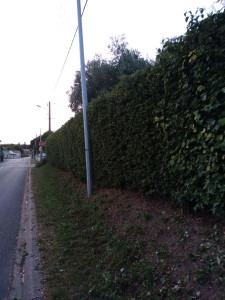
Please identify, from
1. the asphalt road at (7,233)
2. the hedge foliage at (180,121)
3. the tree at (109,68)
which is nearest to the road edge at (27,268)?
the asphalt road at (7,233)

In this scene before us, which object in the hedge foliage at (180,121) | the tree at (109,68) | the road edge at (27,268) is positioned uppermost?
the tree at (109,68)

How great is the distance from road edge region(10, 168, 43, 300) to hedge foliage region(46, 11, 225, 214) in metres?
2.48

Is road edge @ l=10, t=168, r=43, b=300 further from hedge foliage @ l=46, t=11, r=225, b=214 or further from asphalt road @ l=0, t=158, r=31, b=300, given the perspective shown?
hedge foliage @ l=46, t=11, r=225, b=214

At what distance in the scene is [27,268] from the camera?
474cm

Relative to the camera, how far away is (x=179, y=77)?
4.48m

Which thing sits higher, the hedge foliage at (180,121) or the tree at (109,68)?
the tree at (109,68)

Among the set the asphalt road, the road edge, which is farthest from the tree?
the road edge

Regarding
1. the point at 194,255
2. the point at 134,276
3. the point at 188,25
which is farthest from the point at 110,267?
the point at 188,25

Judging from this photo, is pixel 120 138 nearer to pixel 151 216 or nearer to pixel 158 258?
pixel 151 216

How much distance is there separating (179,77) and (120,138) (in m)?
2.86

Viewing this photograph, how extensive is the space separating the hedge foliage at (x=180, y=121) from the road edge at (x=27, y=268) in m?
2.48

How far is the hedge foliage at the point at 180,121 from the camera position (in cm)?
367

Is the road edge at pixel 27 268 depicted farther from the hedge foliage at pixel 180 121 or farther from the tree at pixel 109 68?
the tree at pixel 109 68

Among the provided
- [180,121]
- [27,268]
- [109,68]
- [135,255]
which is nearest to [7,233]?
[27,268]
